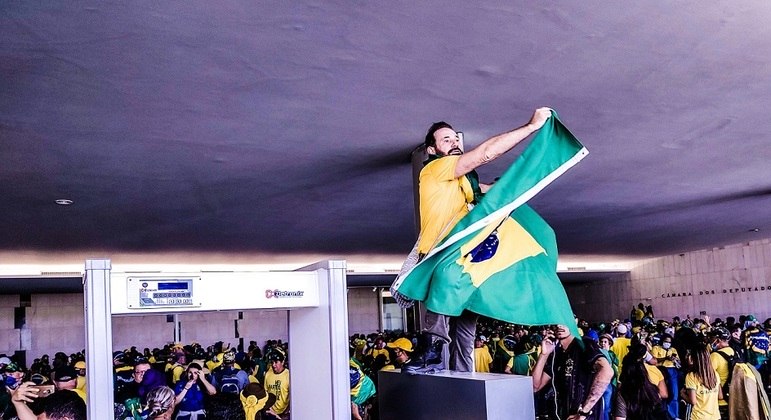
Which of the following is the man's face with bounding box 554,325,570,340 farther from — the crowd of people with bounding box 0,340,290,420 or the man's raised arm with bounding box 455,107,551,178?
the crowd of people with bounding box 0,340,290,420

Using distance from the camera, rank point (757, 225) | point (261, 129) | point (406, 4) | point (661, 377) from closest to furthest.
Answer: point (406, 4)
point (261, 129)
point (661, 377)
point (757, 225)

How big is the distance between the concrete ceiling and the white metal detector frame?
6.01 feet

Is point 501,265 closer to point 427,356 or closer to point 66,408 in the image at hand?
point 427,356

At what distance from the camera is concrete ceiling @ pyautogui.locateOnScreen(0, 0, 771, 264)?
3580 mm

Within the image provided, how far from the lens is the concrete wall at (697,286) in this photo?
19500 mm

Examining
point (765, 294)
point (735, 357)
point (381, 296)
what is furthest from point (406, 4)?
point (381, 296)

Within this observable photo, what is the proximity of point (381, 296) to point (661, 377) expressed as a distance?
17490mm

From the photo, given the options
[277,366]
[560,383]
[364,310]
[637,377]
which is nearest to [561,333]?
[560,383]

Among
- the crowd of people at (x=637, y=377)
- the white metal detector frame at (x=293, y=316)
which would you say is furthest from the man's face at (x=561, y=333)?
the white metal detector frame at (x=293, y=316)

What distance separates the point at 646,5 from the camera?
141 inches

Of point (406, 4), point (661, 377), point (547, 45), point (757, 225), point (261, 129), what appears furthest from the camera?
point (757, 225)

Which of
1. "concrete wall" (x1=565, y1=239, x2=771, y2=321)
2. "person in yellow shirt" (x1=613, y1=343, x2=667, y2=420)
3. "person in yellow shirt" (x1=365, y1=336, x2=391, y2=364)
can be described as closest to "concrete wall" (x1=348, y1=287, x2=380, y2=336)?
"concrete wall" (x1=565, y1=239, x2=771, y2=321)

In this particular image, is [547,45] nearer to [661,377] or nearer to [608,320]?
[661,377]

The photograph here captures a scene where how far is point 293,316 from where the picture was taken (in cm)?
212
